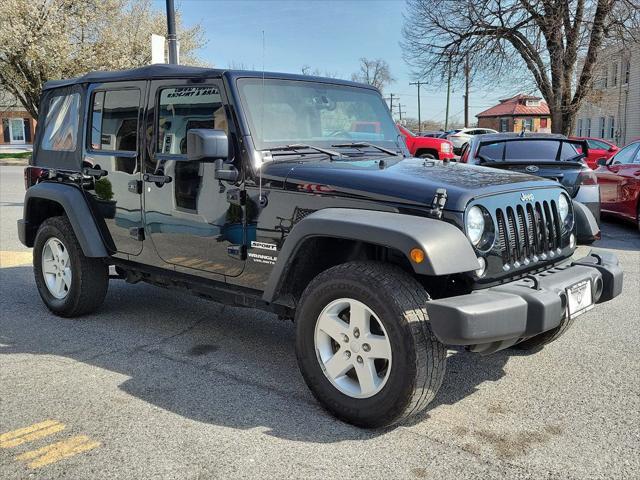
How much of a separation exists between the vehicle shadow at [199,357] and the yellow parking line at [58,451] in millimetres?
498

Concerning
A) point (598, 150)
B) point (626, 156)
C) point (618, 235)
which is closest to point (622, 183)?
point (626, 156)

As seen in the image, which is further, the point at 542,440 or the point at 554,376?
the point at 554,376

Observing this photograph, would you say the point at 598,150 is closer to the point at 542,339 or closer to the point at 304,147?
the point at 542,339

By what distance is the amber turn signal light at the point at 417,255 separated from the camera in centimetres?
287

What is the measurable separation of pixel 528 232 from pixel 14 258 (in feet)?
21.5

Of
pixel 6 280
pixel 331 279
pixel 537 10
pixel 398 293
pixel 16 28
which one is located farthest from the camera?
pixel 16 28

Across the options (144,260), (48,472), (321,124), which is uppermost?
(321,124)

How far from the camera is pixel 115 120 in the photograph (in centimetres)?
475

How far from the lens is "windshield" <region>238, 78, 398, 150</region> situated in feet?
12.9

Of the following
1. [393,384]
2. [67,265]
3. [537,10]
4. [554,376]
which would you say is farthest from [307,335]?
[537,10]

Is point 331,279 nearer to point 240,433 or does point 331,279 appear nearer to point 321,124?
point 240,433

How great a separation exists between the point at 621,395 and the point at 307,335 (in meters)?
1.92

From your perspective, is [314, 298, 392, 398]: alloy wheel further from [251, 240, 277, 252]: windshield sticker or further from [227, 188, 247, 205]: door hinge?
[227, 188, 247, 205]: door hinge

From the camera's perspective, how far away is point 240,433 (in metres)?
3.20
